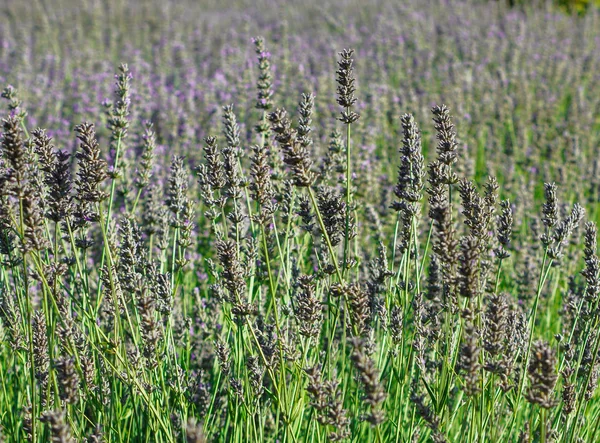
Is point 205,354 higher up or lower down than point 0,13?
lower down

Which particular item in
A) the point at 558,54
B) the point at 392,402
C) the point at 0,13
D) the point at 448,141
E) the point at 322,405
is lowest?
the point at 392,402

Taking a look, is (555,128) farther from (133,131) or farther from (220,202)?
(220,202)

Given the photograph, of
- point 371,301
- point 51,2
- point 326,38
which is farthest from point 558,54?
point 51,2

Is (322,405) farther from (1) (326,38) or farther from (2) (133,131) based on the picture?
(1) (326,38)

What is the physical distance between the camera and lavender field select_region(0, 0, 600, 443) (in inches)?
76.3

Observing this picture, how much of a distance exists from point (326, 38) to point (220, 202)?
23.5 feet

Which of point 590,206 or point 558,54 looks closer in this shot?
point 590,206

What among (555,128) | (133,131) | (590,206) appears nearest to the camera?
(590,206)

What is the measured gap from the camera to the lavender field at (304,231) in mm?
1938

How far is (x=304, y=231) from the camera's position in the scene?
3.42 m

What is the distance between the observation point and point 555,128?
6098mm

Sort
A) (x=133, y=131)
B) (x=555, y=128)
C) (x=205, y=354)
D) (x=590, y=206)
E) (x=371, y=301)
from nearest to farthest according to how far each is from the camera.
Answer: (x=371, y=301) < (x=205, y=354) < (x=590, y=206) < (x=133, y=131) < (x=555, y=128)

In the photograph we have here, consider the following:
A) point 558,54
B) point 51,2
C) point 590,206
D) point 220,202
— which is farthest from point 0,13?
point 220,202

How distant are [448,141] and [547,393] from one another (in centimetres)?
77
